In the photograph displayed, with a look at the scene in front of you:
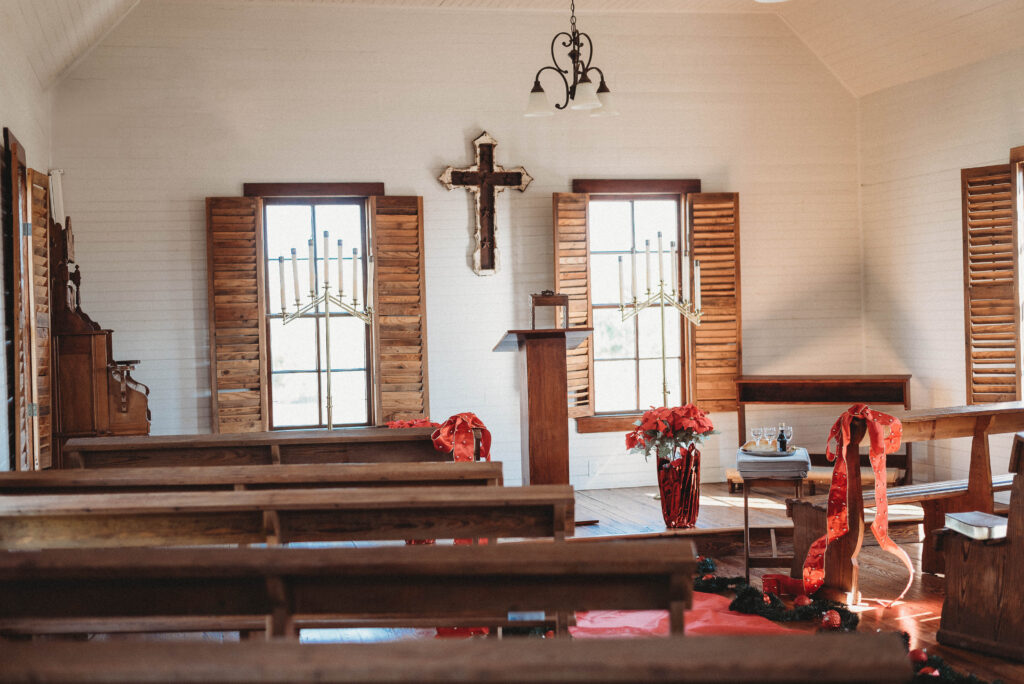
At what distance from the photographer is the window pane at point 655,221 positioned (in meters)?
7.71

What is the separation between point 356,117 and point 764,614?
15.2 ft

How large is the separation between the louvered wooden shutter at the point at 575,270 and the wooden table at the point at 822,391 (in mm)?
1278

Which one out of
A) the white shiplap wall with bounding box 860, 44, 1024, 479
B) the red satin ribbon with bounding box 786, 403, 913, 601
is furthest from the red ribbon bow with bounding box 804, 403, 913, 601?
the white shiplap wall with bounding box 860, 44, 1024, 479

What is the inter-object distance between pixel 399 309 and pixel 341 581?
514 centimetres

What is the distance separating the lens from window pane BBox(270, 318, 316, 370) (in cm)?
721

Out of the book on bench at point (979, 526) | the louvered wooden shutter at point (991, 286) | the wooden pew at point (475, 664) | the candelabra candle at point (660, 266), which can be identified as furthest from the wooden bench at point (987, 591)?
the candelabra candle at point (660, 266)

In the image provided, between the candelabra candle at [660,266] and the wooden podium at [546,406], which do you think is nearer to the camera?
the wooden podium at [546,406]

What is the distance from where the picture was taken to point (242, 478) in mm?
3396

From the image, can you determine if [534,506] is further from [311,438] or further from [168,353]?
[168,353]

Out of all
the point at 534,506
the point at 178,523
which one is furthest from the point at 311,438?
the point at 534,506

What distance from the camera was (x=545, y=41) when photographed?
294 inches

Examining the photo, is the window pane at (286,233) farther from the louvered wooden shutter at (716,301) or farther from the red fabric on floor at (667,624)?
the red fabric on floor at (667,624)

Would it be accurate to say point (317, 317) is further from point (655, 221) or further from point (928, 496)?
point (928, 496)

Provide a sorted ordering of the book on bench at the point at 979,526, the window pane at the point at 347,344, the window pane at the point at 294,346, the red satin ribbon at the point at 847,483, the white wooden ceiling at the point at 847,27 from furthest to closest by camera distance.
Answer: the window pane at the point at 347,344 < the window pane at the point at 294,346 < the white wooden ceiling at the point at 847,27 < the red satin ribbon at the point at 847,483 < the book on bench at the point at 979,526
